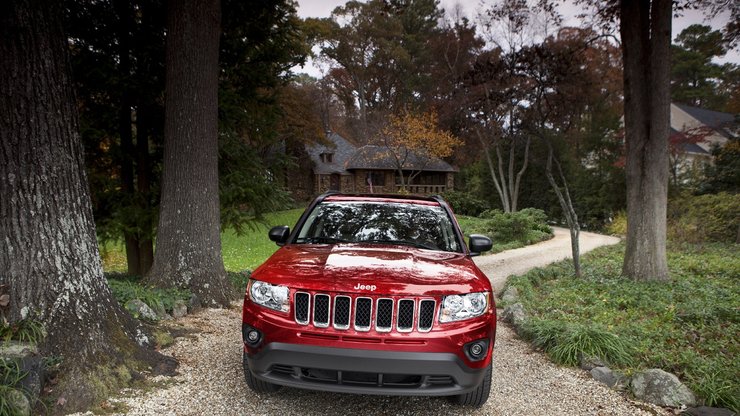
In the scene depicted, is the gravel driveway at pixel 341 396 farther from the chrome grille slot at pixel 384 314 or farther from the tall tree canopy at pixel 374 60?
the tall tree canopy at pixel 374 60

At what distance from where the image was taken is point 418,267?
3264 millimetres

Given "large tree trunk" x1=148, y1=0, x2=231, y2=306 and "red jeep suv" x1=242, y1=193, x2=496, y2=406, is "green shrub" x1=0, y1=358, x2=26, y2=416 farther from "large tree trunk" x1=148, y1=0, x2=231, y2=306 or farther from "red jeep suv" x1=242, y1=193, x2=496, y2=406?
"large tree trunk" x1=148, y1=0, x2=231, y2=306

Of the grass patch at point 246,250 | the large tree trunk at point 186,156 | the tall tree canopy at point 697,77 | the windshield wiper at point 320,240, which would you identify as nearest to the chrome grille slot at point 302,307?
the windshield wiper at point 320,240

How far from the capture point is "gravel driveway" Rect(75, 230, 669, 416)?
3.37 m

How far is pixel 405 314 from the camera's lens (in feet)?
9.50

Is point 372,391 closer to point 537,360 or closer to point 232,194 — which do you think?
point 537,360

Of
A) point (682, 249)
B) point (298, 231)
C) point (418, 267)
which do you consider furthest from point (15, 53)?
point (682, 249)

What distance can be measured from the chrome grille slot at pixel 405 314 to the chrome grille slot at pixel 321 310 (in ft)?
1.48

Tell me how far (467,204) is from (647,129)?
24895 mm

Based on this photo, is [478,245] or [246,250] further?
[246,250]

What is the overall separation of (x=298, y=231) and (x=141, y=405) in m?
1.85

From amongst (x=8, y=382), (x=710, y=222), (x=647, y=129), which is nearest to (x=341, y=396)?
(x=8, y=382)

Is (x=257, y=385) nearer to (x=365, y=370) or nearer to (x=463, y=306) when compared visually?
(x=365, y=370)

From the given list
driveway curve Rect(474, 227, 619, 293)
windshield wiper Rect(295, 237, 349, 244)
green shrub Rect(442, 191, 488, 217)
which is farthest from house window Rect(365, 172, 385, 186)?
windshield wiper Rect(295, 237, 349, 244)
